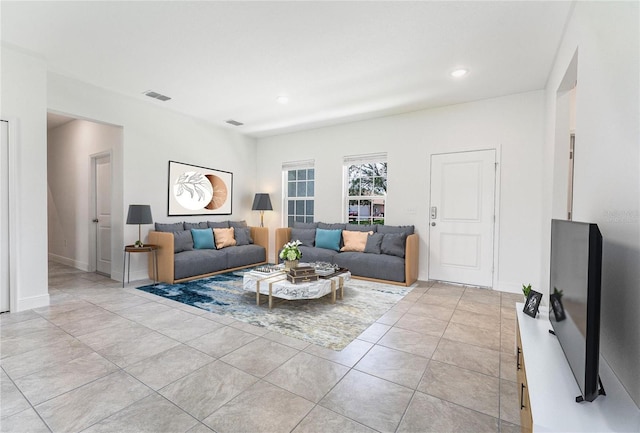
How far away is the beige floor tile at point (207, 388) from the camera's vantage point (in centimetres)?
166

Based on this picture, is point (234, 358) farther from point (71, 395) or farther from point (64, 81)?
point (64, 81)

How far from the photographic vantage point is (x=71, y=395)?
174cm

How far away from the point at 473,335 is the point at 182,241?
13.6ft

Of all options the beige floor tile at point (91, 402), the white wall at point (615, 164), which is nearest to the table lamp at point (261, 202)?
the beige floor tile at point (91, 402)

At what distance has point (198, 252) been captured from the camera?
15.3ft

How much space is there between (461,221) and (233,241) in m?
3.89

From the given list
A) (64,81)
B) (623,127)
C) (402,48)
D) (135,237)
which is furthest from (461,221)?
(64,81)

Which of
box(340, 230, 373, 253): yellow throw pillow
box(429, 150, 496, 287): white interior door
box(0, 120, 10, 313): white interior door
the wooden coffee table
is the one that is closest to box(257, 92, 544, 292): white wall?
box(429, 150, 496, 287): white interior door

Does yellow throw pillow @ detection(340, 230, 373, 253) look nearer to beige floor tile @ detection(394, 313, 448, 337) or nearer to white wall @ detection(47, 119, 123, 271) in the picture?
beige floor tile @ detection(394, 313, 448, 337)

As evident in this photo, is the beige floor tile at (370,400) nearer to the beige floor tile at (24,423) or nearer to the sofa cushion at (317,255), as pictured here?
the beige floor tile at (24,423)

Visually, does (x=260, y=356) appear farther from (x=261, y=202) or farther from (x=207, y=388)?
(x=261, y=202)

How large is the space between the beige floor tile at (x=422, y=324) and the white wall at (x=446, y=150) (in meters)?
1.81

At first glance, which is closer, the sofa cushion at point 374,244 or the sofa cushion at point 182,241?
the sofa cushion at point 182,241

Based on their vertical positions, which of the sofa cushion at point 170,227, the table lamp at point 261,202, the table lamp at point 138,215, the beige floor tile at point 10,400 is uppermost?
the table lamp at point 261,202
